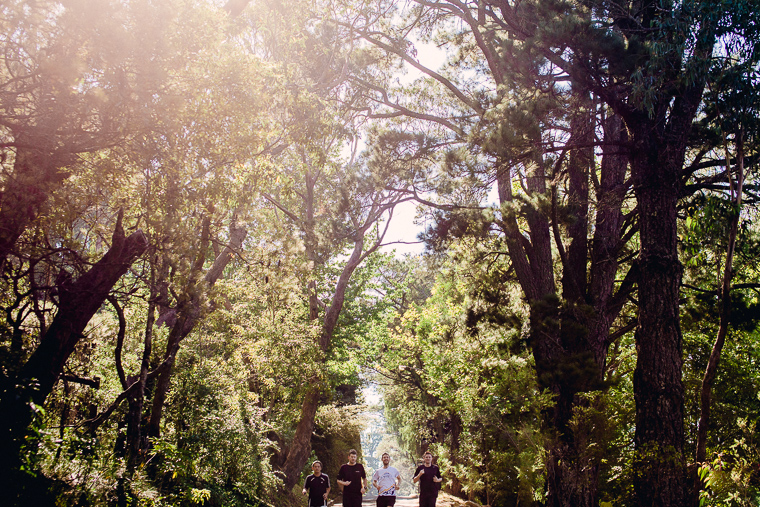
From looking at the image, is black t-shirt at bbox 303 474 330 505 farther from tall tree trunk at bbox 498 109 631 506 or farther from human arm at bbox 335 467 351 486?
tall tree trunk at bbox 498 109 631 506

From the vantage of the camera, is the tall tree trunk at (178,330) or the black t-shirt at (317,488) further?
the black t-shirt at (317,488)

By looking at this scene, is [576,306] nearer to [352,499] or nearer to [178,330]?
[352,499]

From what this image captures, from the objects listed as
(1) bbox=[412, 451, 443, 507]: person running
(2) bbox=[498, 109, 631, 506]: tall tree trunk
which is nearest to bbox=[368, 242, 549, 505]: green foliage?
(2) bbox=[498, 109, 631, 506]: tall tree trunk

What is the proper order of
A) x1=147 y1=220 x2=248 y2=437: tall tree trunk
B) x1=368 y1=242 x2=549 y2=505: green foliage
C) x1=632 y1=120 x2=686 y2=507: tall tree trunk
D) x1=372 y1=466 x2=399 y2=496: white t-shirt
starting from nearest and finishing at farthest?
x1=632 y1=120 x2=686 y2=507: tall tree trunk → x1=147 y1=220 x2=248 y2=437: tall tree trunk → x1=372 y1=466 x2=399 y2=496: white t-shirt → x1=368 y1=242 x2=549 y2=505: green foliage

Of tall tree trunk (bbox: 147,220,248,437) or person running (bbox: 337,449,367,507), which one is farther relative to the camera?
person running (bbox: 337,449,367,507)

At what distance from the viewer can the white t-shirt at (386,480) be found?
27.0 ft

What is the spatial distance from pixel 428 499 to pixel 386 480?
84 centimetres

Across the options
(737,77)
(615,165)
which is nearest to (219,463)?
(615,165)

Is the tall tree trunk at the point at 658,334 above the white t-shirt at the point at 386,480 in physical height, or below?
above

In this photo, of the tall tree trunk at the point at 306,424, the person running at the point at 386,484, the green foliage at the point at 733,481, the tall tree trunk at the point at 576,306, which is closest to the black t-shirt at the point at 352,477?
the person running at the point at 386,484

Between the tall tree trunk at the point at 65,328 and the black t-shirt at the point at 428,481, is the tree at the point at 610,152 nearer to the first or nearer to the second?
the black t-shirt at the point at 428,481

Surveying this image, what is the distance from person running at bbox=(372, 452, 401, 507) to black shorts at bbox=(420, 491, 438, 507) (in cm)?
51

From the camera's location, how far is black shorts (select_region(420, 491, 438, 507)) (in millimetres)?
8352

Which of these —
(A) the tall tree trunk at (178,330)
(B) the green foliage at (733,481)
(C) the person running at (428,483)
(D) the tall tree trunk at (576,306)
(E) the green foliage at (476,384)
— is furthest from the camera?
(E) the green foliage at (476,384)
